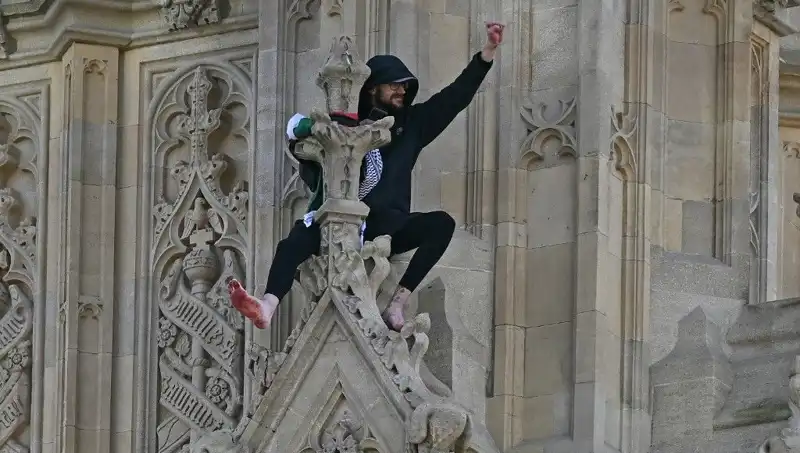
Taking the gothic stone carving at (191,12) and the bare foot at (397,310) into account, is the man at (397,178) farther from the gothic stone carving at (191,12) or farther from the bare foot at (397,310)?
the gothic stone carving at (191,12)

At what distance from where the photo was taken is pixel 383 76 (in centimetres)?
2127

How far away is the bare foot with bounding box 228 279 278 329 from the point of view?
20.6m

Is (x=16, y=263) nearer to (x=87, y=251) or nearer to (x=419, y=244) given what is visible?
(x=87, y=251)

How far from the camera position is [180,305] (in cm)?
2339

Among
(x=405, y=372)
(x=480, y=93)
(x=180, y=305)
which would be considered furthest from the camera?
(x=180, y=305)

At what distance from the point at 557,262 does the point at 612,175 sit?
0.55 meters

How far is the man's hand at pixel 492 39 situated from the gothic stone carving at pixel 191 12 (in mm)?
2975

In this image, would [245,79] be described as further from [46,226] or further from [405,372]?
[405,372]

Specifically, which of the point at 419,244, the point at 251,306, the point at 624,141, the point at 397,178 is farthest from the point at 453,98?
the point at 251,306

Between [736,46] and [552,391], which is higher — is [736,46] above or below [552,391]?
above

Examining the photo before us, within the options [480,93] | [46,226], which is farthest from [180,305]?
[480,93]

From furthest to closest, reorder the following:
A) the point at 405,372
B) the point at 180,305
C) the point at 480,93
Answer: the point at 180,305 < the point at 480,93 < the point at 405,372

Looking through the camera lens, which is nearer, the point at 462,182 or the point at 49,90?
the point at 462,182

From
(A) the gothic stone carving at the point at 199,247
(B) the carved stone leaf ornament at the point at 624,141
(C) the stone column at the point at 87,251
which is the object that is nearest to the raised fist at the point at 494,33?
(B) the carved stone leaf ornament at the point at 624,141
